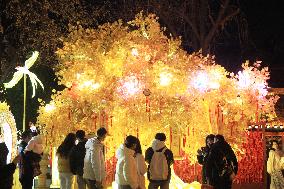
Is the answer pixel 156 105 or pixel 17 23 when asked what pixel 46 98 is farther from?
pixel 156 105

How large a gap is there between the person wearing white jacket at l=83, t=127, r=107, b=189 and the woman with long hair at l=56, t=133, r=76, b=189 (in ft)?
3.18

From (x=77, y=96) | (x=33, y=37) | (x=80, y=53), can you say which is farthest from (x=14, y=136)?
(x=33, y=37)

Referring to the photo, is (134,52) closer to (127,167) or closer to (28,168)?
(28,168)

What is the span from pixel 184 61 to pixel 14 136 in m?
5.57

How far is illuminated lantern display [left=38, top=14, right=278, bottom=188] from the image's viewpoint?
49.0ft

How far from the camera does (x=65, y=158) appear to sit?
12.3 m

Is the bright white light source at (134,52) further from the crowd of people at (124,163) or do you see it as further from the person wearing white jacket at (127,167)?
the person wearing white jacket at (127,167)

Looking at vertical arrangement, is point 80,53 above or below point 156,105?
above

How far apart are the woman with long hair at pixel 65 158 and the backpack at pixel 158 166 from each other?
1987mm

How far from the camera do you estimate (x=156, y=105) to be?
49.1 feet

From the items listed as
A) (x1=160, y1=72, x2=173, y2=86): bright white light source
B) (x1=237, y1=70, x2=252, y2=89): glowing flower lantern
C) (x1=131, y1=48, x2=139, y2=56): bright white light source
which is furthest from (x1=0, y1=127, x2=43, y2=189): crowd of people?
(x1=237, y1=70, x2=252, y2=89): glowing flower lantern

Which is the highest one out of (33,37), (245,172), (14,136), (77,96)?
(33,37)

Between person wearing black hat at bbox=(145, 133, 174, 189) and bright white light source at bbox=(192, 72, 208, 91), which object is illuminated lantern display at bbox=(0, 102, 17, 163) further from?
bright white light source at bbox=(192, 72, 208, 91)

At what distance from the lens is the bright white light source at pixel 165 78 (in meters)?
14.8
